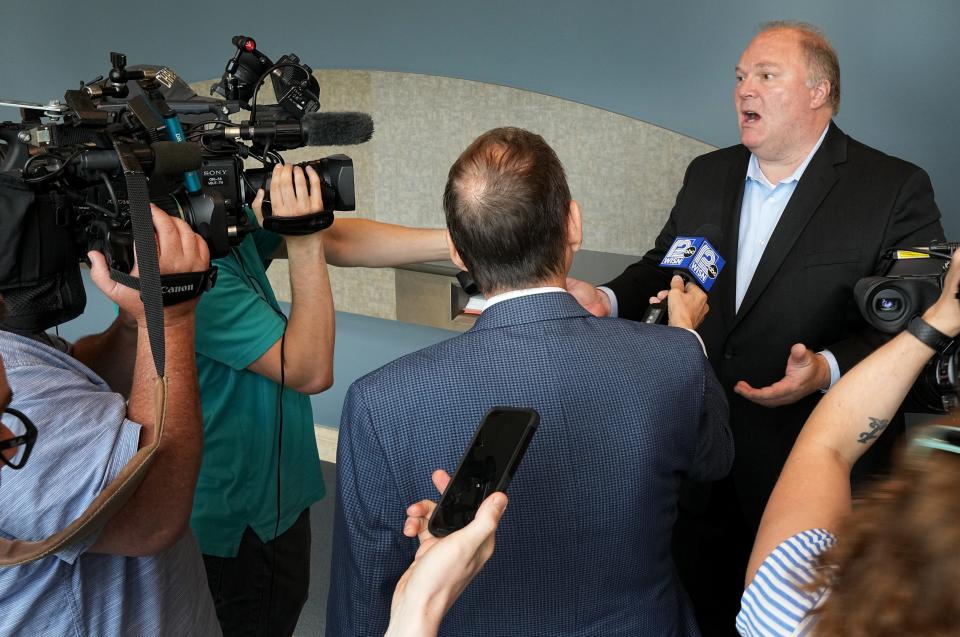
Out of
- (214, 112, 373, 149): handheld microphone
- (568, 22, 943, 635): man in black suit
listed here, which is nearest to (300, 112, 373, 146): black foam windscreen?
(214, 112, 373, 149): handheld microphone

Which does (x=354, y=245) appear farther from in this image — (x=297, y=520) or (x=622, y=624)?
(x=622, y=624)

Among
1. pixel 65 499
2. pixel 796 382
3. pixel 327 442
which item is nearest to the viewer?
pixel 65 499

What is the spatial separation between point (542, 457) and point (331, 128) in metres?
0.73

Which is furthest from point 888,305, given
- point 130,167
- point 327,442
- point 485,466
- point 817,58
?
point 327,442

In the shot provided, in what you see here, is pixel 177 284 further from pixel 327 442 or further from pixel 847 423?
pixel 327 442

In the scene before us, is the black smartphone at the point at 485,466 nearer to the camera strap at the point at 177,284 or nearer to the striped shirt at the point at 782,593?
the striped shirt at the point at 782,593

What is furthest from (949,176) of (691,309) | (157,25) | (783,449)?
(157,25)

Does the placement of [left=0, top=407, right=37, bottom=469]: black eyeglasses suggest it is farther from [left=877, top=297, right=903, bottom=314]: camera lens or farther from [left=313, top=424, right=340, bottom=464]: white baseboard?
[left=313, top=424, right=340, bottom=464]: white baseboard

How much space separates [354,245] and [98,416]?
2.83 ft

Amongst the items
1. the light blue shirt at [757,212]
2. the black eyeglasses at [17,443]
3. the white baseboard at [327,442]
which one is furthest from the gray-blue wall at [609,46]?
the black eyeglasses at [17,443]

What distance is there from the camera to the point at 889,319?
5.23 feet

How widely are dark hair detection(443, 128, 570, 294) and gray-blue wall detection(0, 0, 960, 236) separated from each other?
64.7 inches

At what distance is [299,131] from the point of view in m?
1.54

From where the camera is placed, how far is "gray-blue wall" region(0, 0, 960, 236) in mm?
2434
